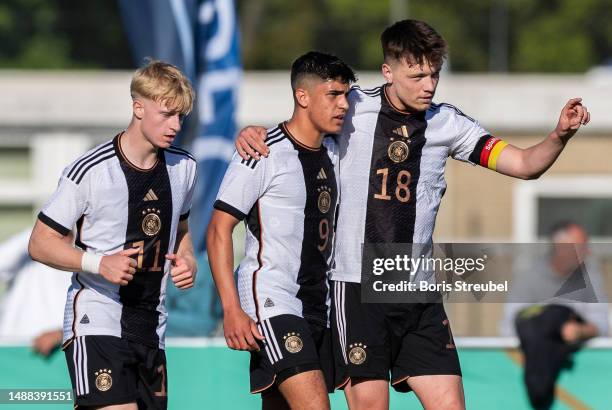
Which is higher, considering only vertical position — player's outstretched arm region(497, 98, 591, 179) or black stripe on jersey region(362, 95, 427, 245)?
player's outstretched arm region(497, 98, 591, 179)

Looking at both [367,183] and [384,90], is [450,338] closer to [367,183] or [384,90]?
[367,183]

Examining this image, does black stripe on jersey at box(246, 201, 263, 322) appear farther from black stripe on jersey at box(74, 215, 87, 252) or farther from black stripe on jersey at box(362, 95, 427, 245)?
black stripe on jersey at box(74, 215, 87, 252)

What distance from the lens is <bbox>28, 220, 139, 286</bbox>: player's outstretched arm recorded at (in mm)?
5172

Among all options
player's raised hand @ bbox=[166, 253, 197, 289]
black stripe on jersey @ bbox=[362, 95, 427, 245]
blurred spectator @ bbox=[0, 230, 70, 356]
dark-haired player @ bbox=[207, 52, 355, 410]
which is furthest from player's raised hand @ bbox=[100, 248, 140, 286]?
blurred spectator @ bbox=[0, 230, 70, 356]

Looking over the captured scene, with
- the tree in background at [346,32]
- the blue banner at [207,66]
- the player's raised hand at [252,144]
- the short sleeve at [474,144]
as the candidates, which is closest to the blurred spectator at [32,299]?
the blue banner at [207,66]

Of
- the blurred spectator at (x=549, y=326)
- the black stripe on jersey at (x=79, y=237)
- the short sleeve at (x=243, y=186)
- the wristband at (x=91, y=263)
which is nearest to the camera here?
the wristband at (x=91, y=263)

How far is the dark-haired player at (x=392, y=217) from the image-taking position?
5.87 metres

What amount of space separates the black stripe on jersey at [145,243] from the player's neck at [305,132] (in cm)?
67

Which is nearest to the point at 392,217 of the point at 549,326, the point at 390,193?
the point at 390,193

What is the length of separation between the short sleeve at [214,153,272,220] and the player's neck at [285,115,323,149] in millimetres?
212

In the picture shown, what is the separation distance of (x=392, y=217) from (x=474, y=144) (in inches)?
23.7

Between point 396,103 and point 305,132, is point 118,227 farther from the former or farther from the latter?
point 396,103

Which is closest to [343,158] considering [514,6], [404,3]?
[404,3]

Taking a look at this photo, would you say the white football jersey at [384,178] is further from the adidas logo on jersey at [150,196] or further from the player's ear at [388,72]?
the adidas logo on jersey at [150,196]
